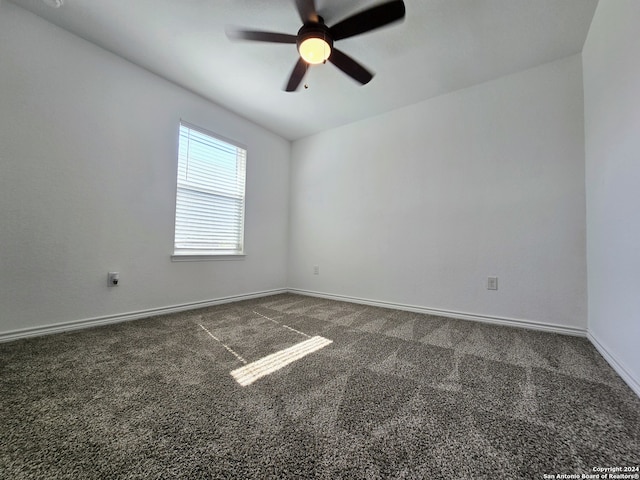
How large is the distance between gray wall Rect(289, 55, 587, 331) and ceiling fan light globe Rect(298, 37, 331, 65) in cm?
159

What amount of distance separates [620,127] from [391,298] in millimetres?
2287

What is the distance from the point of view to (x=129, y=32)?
2092 mm

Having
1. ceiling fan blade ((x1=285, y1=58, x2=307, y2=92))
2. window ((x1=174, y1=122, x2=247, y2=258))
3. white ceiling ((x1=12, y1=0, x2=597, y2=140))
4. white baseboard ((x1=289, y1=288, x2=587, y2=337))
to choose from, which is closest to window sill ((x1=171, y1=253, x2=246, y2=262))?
window ((x1=174, y1=122, x2=247, y2=258))

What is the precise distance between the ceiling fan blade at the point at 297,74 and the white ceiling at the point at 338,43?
312 millimetres

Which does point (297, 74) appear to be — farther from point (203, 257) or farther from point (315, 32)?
point (203, 257)

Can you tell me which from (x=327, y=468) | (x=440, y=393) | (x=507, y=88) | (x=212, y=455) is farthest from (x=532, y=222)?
(x=212, y=455)

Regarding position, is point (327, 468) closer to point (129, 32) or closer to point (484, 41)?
point (484, 41)

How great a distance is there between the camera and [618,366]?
4.82 feet

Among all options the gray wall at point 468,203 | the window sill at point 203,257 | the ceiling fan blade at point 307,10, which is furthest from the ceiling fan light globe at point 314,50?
the window sill at point 203,257

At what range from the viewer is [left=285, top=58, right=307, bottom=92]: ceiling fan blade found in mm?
1976

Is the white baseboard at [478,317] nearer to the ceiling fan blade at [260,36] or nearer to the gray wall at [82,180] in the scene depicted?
the gray wall at [82,180]

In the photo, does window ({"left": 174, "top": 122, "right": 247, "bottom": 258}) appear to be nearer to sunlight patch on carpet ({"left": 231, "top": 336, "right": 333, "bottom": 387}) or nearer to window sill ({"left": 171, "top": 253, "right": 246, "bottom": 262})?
window sill ({"left": 171, "top": 253, "right": 246, "bottom": 262})

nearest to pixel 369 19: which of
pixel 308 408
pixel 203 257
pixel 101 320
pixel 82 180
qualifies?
pixel 308 408

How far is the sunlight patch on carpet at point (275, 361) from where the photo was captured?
55.4 inches
